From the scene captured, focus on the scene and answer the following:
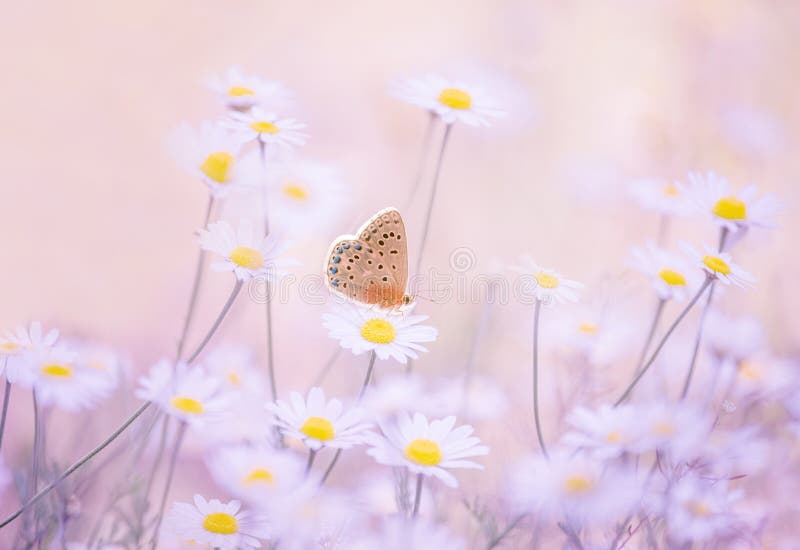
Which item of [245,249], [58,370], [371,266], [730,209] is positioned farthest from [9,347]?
[730,209]

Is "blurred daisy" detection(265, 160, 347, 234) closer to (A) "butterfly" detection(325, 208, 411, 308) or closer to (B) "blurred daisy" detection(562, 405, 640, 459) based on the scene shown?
(A) "butterfly" detection(325, 208, 411, 308)

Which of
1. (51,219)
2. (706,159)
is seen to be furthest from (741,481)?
(51,219)

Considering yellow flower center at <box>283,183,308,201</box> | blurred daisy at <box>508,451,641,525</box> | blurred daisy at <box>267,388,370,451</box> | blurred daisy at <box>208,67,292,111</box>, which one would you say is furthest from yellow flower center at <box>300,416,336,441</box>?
yellow flower center at <box>283,183,308,201</box>

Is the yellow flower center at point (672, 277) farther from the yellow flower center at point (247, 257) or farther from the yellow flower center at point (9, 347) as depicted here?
the yellow flower center at point (9, 347)

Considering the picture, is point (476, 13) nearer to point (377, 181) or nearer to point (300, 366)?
point (377, 181)

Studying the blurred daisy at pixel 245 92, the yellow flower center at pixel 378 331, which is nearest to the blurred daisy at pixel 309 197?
the blurred daisy at pixel 245 92

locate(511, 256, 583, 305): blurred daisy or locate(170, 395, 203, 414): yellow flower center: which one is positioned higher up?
locate(511, 256, 583, 305): blurred daisy
